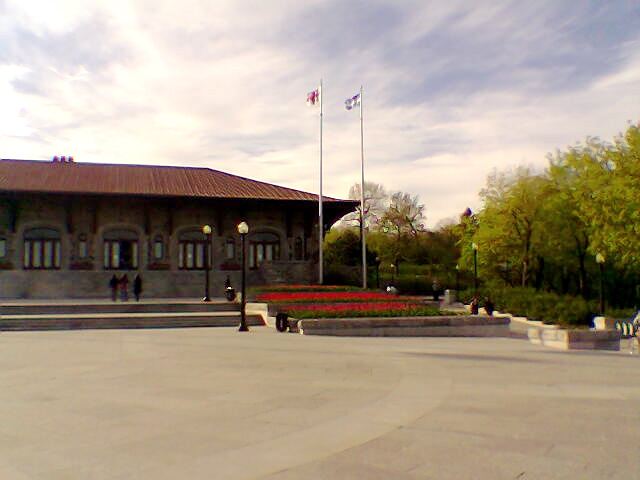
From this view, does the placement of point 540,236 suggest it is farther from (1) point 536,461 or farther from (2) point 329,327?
(1) point 536,461

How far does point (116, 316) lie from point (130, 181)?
673 inches

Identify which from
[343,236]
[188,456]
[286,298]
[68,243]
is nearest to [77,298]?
[68,243]

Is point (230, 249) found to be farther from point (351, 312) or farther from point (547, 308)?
point (547, 308)

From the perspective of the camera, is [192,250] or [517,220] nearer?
[192,250]

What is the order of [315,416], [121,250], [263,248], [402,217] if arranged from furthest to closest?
[402,217], [263,248], [121,250], [315,416]

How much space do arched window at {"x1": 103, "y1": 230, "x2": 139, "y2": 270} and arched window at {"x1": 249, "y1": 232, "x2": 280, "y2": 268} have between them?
7.17 metres

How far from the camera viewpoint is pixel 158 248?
34.6 meters

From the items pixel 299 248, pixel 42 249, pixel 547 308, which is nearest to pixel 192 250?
pixel 299 248

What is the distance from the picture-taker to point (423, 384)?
8508mm

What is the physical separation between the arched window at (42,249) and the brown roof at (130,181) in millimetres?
3004

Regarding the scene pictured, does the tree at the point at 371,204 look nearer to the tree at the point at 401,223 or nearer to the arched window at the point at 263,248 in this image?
the tree at the point at 401,223

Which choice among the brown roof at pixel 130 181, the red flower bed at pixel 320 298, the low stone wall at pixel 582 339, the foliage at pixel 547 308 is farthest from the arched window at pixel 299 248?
the low stone wall at pixel 582 339

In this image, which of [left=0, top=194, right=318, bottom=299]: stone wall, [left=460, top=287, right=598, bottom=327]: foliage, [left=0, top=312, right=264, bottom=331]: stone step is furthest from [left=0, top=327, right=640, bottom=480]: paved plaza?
[left=0, top=194, right=318, bottom=299]: stone wall

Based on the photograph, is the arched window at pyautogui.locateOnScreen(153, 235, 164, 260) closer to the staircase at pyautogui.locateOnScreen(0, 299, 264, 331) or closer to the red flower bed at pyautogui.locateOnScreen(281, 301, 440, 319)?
the staircase at pyautogui.locateOnScreen(0, 299, 264, 331)
